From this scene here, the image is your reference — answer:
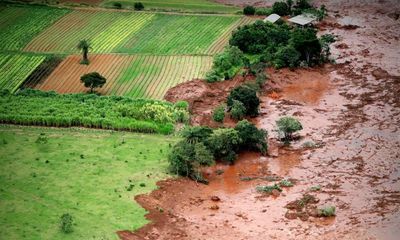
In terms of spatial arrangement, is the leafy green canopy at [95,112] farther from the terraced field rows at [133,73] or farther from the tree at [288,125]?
the tree at [288,125]

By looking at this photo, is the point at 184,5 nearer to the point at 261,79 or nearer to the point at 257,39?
the point at 257,39

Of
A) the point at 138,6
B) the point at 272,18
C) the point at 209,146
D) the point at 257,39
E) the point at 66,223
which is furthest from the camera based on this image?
the point at 138,6

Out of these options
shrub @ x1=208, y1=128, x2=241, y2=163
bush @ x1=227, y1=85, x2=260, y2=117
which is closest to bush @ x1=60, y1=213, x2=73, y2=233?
shrub @ x1=208, y1=128, x2=241, y2=163

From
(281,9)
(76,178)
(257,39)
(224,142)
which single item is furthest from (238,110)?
(281,9)

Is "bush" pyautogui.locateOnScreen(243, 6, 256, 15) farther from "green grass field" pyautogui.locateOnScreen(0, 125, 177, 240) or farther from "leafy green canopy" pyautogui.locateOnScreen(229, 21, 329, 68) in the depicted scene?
"green grass field" pyautogui.locateOnScreen(0, 125, 177, 240)

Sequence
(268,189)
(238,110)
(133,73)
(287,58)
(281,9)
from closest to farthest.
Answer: (268,189)
(238,110)
(133,73)
(287,58)
(281,9)

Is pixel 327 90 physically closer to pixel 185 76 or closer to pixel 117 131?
pixel 185 76

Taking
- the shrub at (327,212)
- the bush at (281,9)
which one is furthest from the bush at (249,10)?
the shrub at (327,212)

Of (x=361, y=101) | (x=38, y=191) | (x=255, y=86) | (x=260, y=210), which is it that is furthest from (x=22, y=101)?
(x=361, y=101)
